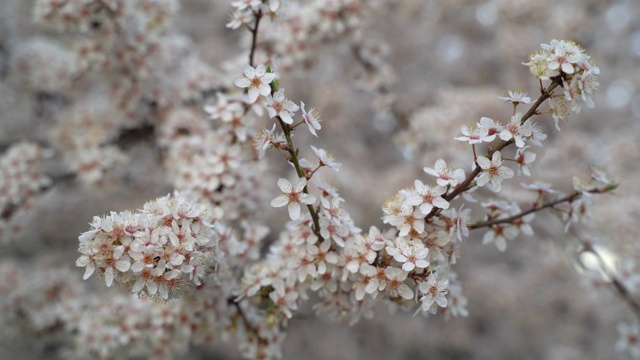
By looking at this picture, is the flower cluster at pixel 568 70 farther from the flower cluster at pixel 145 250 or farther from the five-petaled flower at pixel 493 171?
the flower cluster at pixel 145 250

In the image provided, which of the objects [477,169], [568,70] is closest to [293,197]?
[477,169]

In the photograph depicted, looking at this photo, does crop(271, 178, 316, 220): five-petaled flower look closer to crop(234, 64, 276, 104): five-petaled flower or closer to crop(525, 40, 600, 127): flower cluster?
crop(234, 64, 276, 104): five-petaled flower

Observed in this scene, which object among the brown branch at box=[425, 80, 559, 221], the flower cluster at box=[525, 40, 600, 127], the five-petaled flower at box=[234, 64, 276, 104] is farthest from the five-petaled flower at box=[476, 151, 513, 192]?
the five-petaled flower at box=[234, 64, 276, 104]

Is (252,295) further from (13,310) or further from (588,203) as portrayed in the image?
(13,310)

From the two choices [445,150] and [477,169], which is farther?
[445,150]

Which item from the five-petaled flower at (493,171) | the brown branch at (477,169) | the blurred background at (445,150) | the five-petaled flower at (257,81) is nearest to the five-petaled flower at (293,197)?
the five-petaled flower at (257,81)

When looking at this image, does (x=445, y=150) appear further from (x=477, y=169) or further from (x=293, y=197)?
(x=293, y=197)

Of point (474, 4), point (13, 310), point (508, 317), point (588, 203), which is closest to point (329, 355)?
point (508, 317)
